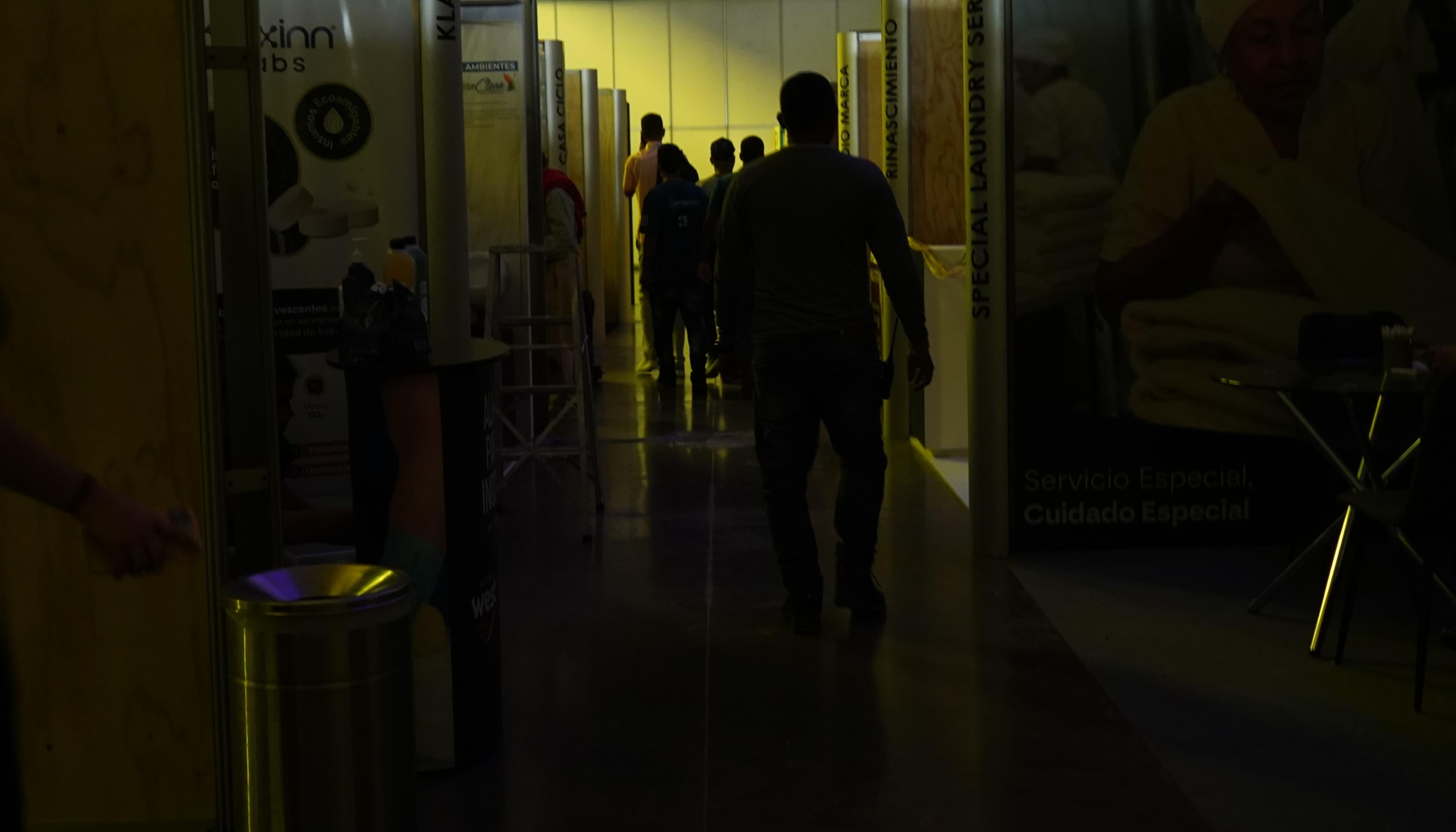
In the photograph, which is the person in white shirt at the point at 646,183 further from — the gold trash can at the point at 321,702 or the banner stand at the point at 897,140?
the gold trash can at the point at 321,702

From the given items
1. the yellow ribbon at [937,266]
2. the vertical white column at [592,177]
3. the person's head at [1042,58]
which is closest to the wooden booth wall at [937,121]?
the yellow ribbon at [937,266]

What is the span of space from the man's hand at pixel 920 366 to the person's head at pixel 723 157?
6.43 m

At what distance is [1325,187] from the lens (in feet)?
18.7

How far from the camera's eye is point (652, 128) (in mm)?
11891

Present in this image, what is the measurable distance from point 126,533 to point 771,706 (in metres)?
2.31

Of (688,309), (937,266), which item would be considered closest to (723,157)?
(688,309)

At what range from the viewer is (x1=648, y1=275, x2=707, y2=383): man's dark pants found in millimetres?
11055

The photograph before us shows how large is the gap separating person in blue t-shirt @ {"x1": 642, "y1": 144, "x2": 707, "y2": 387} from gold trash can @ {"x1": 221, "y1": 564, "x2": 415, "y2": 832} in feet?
27.2

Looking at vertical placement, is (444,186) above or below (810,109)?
below

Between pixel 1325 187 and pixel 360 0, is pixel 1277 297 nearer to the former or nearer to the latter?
pixel 1325 187

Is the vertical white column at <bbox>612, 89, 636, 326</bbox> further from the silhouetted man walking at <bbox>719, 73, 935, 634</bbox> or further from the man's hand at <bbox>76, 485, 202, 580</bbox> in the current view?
the man's hand at <bbox>76, 485, 202, 580</bbox>

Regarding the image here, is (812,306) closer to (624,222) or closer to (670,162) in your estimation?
(670,162)

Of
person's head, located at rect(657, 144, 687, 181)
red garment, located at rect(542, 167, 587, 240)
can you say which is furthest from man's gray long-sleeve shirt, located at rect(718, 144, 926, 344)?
person's head, located at rect(657, 144, 687, 181)

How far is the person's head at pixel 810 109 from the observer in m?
4.74
